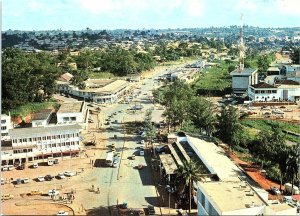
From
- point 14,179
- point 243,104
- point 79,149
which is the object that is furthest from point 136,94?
point 14,179

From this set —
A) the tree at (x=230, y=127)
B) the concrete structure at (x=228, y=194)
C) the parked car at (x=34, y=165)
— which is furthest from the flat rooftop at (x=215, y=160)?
the parked car at (x=34, y=165)

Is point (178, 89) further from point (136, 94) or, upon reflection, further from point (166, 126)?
point (136, 94)

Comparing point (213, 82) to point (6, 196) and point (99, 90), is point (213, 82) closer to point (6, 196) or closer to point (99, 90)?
point (99, 90)

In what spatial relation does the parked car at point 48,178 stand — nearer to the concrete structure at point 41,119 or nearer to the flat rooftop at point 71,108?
the concrete structure at point 41,119

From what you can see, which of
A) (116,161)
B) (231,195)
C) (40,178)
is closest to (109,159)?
(116,161)

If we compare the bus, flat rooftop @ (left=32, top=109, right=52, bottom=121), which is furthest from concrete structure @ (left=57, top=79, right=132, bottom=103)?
the bus

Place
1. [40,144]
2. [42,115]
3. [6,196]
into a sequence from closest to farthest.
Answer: [6,196], [40,144], [42,115]

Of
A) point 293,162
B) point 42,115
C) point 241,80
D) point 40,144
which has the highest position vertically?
point 241,80
